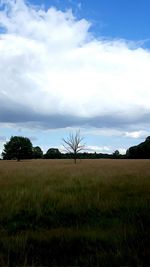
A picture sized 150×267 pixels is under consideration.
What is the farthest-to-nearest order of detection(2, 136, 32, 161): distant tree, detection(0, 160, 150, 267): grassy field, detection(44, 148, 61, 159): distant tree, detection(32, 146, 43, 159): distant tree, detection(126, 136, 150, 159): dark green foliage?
detection(44, 148, 61, 159): distant tree → detection(32, 146, 43, 159): distant tree → detection(126, 136, 150, 159): dark green foliage → detection(2, 136, 32, 161): distant tree → detection(0, 160, 150, 267): grassy field

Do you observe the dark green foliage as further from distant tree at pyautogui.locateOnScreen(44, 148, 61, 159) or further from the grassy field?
the grassy field

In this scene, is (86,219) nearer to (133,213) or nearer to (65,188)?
(133,213)

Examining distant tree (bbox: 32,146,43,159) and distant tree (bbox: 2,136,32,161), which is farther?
distant tree (bbox: 32,146,43,159)

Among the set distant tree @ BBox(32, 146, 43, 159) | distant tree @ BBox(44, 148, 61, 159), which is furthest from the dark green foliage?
distant tree @ BBox(32, 146, 43, 159)

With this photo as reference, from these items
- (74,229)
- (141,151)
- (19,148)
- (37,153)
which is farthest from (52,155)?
(74,229)

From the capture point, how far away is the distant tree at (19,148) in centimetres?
8806

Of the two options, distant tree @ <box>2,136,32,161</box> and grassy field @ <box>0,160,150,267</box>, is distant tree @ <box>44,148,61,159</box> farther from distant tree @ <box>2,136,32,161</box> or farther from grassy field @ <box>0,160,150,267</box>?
grassy field @ <box>0,160,150,267</box>

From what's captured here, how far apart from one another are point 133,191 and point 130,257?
599 centimetres

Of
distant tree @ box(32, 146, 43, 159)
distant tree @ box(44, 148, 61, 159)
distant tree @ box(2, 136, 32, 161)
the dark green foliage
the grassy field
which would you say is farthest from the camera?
distant tree @ box(44, 148, 61, 159)

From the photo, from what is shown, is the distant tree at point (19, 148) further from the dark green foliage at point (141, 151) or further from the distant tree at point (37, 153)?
the dark green foliage at point (141, 151)

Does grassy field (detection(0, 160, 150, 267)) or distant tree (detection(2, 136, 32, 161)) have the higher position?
distant tree (detection(2, 136, 32, 161))

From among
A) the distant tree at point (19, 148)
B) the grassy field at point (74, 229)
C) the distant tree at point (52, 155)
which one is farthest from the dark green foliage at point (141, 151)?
the grassy field at point (74, 229)

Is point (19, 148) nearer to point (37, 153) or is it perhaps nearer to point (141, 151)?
point (37, 153)

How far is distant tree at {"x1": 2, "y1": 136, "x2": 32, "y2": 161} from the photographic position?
88.1m
